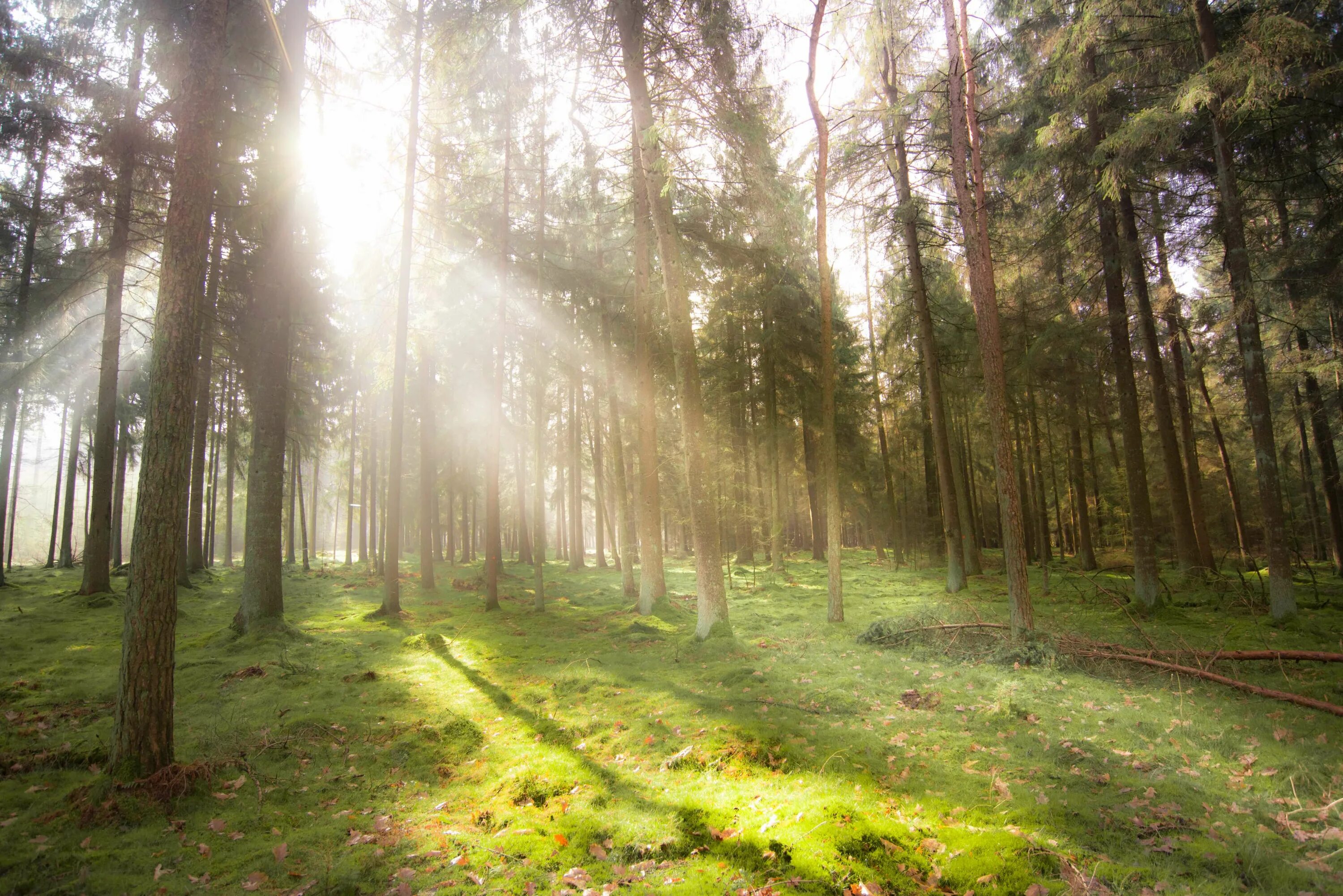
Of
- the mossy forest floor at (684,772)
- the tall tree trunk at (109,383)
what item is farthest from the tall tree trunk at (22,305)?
the mossy forest floor at (684,772)

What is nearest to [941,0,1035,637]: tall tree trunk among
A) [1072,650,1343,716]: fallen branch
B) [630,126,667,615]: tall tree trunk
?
[1072,650,1343,716]: fallen branch

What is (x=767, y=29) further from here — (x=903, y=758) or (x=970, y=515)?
(x=970, y=515)

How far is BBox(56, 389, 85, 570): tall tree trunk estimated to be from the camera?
19.6 metres

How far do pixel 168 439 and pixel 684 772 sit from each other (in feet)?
17.7

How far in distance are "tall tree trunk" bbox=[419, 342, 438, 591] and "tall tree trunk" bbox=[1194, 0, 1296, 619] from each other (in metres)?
18.5

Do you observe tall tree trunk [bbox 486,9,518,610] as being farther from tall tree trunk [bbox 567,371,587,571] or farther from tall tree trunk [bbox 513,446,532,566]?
tall tree trunk [bbox 513,446,532,566]

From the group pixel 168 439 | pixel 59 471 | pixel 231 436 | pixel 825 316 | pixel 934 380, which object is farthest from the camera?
pixel 59 471

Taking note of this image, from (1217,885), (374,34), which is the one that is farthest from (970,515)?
(374,34)

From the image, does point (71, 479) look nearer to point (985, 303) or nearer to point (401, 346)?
point (401, 346)

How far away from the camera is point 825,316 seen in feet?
35.0

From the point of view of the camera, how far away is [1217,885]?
10.6 ft

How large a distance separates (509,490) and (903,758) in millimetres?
26233

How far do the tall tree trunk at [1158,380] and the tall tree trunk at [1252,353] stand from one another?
7.21ft

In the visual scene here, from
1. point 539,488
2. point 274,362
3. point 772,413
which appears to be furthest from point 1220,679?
point 772,413
